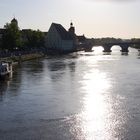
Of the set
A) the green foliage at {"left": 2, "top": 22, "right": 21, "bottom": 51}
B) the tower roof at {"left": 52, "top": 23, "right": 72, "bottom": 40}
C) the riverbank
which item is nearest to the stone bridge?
the tower roof at {"left": 52, "top": 23, "right": 72, "bottom": 40}

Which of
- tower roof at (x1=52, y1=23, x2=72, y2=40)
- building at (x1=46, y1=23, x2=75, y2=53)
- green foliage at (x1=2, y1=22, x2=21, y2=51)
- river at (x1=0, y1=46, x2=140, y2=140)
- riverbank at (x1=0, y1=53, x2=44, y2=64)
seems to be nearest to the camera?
river at (x1=0, y1=46, x2=140, y2=140)

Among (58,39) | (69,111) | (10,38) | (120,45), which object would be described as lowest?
(120,45)

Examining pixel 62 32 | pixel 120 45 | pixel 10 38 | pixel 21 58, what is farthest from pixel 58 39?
pixel 21 58

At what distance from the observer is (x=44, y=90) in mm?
41469

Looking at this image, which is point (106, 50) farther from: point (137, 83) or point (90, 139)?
point (90, 139)

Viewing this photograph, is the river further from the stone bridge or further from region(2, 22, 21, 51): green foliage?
the stone bridge

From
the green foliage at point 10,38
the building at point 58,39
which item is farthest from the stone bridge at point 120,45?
the green foliage at point 10,38

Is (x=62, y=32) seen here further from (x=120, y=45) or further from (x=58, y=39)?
(x=120, y=45)

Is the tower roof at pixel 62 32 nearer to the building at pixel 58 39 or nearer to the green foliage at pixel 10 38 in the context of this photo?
the building at pixel 58 39

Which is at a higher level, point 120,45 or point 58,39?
point 58,39

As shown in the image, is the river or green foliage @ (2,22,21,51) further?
green foliage @ (2,22,21,51)

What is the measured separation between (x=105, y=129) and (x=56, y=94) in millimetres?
13604

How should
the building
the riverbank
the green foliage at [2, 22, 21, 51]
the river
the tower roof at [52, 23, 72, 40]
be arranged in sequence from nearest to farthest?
the river
the riverbank
the green foliage at [2, 22, 21, 51]
the building
the tower roof at [52, 23, 72, 40]

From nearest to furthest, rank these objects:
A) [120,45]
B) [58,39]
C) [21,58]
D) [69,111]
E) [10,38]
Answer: [69,111] → [21,58] → [10,38] → [58,39] → [120,45]
